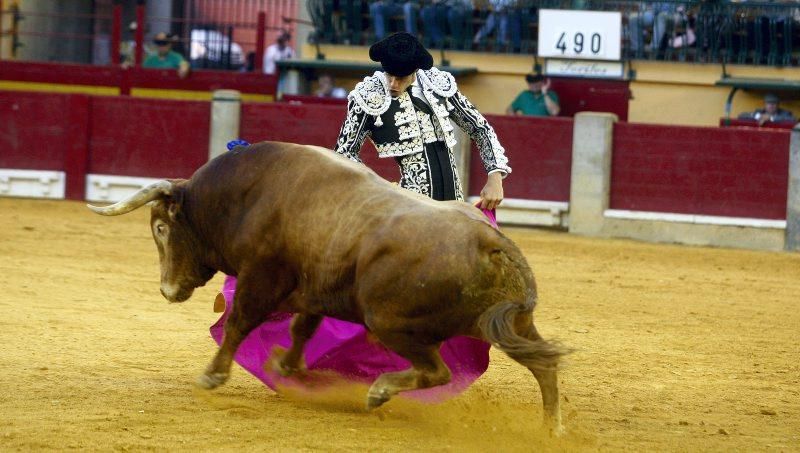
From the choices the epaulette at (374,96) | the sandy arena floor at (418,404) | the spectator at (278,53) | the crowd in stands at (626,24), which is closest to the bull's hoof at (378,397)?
the sandy arena floor at (418,404)

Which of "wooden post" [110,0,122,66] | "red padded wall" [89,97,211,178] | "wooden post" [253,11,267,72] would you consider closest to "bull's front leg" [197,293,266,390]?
"red padded wall" [89,97,211,178]

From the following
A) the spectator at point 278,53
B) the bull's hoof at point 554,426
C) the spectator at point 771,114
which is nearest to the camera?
the bull's hoof at point 554,426

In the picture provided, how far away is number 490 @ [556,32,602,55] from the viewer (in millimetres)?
13328

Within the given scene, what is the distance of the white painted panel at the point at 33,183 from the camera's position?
12.7m

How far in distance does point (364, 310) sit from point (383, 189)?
0.44m

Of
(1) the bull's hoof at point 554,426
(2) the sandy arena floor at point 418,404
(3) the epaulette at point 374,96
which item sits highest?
(3) the epaulette at point 374,96

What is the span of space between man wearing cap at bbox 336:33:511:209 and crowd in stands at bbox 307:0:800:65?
30.0 feet

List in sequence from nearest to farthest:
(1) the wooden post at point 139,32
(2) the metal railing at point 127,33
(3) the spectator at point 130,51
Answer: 1. (1) the wooden post at point 139,32
2. (2) the metal railing at point 127,33
3. (3) the spectator at point 130,51

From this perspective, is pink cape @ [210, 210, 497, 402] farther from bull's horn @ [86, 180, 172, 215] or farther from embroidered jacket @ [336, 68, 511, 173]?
bull's horn @ [86, 180, 172, 215]

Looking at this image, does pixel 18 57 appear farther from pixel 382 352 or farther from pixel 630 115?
Result: pixel 382 352

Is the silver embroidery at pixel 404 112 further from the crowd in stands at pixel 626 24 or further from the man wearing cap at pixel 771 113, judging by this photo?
the crowd in stands at pixel 626 24

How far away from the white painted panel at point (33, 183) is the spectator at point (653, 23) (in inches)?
240

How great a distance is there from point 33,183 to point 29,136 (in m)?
0.47

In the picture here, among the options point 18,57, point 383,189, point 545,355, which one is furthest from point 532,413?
point 18,57
